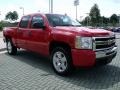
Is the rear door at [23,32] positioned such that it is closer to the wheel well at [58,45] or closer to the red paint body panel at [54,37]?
the red paint body panel at [54,37]

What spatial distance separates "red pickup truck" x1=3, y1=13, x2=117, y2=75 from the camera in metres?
6.52

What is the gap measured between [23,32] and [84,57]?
3665 millimetres

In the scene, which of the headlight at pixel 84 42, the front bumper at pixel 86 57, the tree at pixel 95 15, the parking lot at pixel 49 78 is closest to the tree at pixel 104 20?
the tree at pixel 95 15

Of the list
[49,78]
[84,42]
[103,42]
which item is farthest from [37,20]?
[103,42]

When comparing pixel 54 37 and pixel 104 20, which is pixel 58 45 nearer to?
pixel 54 37

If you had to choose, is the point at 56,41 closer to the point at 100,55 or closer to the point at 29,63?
the point at 100,55

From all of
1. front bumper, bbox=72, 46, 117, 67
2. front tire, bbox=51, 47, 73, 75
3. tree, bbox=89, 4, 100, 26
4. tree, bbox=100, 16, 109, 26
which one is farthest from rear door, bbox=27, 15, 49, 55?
tree, bbox=100, 16, 109, 26

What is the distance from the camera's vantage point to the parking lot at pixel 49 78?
20.1 feet

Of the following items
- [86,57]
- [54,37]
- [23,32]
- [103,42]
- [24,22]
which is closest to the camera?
[86,57]

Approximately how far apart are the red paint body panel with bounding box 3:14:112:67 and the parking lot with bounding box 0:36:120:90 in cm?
53

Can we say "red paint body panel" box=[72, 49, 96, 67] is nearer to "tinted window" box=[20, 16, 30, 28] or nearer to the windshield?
the windshield

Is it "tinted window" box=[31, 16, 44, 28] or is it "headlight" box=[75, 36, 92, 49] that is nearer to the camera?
"headlight" box=[75, 36, 92, 49]

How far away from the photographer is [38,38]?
Answer: 27.1 ft

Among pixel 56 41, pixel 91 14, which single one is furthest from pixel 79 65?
pixel 91 14
